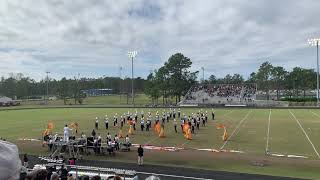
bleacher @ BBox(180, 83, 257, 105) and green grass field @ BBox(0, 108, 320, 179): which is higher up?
bleacher @ BBox(180, 83, 257, 105)

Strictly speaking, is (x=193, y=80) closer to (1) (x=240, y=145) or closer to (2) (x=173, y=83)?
(2) (x=173, y=83)

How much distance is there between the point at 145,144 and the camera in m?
27.0

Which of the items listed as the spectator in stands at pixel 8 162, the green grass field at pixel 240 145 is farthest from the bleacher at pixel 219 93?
the spectator in stands at pixel 8 162

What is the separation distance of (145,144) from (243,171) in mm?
9942

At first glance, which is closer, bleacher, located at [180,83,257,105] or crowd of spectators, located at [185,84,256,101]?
bleacher, located at [180,83,257,105]

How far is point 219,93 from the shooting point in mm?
91875

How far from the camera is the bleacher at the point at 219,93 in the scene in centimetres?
8666

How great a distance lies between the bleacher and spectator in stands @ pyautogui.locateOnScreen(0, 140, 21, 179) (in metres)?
81.0

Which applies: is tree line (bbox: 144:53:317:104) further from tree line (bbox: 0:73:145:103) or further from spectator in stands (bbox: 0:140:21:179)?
spectator in stands (bbox: 0:140:21:179)

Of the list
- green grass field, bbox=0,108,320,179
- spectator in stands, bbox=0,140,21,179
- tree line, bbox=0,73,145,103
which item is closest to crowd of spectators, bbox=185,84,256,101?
tree line, bbox=0,73,145,103

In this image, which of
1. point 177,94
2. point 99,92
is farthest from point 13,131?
point 99,92

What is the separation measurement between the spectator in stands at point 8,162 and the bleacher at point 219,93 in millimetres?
80992

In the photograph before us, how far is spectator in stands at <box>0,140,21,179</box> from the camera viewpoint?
234cm

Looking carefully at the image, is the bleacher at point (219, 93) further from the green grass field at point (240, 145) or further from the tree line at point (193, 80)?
the green grass field at point (240, 145)
